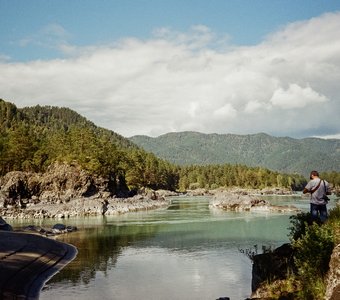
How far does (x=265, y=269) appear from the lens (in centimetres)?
2070

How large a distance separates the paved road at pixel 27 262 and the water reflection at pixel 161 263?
1.03 metres

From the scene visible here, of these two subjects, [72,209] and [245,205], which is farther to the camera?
[245,205]

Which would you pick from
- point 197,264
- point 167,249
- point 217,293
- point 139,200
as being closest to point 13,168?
point 139,200

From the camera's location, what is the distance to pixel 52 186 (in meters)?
120

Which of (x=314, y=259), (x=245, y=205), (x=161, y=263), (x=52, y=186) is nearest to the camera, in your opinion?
(x=314, y=259)

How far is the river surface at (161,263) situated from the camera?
1084 inches

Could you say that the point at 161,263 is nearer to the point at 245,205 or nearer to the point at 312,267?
the point at 312,267

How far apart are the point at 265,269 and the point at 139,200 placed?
10646cm

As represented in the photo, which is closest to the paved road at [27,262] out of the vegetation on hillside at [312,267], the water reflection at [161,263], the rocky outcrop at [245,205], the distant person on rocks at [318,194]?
the water reflection at [161,263]

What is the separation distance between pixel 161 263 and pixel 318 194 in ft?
69.3

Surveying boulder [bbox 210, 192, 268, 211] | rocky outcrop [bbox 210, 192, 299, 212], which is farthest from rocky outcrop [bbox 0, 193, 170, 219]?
rocky outcrop [bbox 210, 192, 299, 212]

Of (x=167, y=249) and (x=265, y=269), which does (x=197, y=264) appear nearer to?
(x=167, y=249)

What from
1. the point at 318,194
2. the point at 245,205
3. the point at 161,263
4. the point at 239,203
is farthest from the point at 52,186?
the point at 318,194

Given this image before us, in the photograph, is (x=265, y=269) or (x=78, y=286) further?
(x=78, y=286)
